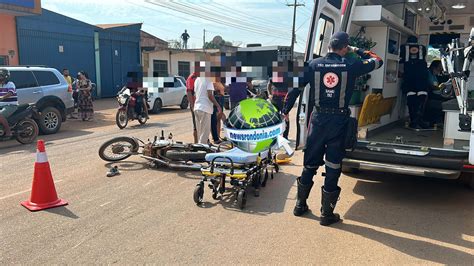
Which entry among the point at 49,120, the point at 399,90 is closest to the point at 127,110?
the point at 49,120

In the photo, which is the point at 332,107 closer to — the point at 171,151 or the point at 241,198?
the point at 241,198

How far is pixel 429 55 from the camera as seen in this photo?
401 inches

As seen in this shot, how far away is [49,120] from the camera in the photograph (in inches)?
446

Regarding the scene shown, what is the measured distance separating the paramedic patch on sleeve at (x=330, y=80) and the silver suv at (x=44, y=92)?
8.82 meters

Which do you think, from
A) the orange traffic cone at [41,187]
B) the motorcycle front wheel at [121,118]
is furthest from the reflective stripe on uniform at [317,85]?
the motorcycle front wheel at [121,118]

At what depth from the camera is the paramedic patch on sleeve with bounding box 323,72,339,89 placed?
15.0 ft

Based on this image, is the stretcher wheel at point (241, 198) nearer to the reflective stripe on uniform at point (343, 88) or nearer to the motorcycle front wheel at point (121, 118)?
the reflective stripe on uniform at point (343, 88)

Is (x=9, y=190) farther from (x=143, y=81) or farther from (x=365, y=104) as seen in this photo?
(x=143, y=81)

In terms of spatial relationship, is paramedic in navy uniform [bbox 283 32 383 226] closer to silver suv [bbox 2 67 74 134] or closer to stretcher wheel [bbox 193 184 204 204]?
stretcher wheel [bbox 193 184 204 204]

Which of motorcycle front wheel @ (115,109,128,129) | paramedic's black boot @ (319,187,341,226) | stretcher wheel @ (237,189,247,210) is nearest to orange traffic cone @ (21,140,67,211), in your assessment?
stretcher wheel @ (237,189,247,210)

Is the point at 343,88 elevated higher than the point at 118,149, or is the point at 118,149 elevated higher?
the point at 343,88

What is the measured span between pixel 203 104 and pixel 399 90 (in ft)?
14.8

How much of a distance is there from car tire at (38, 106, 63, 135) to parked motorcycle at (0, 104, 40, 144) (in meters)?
1.17

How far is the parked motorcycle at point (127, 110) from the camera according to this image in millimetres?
12336
